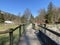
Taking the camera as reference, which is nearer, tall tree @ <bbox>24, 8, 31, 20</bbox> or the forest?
the forest

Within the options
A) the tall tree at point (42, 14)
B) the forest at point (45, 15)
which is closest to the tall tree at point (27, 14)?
the forest at point (45, 15)

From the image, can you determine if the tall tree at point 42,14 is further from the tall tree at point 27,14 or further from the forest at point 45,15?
the tall tree at point 27,14

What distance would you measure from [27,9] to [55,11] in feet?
54.0

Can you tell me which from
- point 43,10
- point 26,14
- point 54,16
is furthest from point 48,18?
point 43,10

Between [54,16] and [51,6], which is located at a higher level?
[51,6]

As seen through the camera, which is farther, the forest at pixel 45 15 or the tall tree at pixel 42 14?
the tall tree at pixel 42 14

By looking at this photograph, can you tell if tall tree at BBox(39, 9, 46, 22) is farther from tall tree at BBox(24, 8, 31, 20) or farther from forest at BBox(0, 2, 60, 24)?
tall tree at BBox(24, 8, 31, 20)

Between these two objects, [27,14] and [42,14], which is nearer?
[27,14]

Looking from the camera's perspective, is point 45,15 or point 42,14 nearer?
point 45,15

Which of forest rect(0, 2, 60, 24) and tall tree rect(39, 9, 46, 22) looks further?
tall tree rect(39, 9, 46, 22)

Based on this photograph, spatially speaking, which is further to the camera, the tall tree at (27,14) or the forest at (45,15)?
the tall tree at (27,14)

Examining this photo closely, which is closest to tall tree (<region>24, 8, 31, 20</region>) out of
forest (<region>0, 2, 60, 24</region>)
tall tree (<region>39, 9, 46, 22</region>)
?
forest (<region>0, 2, 60, 24</region>)

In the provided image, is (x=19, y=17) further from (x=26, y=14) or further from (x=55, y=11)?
(x=55, y=11)

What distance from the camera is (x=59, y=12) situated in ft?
219
